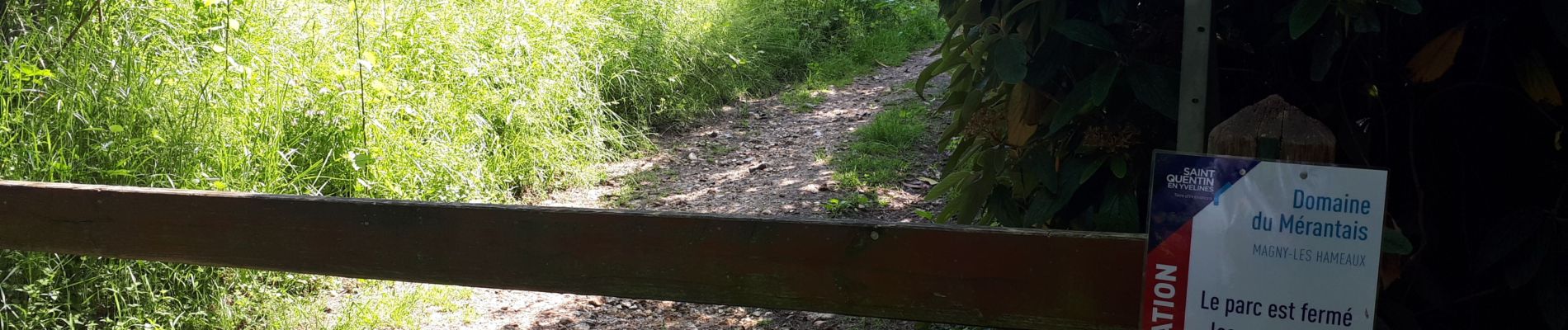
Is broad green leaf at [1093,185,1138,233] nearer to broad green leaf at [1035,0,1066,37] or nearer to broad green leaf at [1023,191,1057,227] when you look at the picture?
broad green leaf at [1023,191,1057,227]

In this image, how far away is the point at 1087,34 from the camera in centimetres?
196

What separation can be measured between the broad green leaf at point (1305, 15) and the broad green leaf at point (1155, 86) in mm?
262

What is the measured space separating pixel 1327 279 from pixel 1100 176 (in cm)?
85

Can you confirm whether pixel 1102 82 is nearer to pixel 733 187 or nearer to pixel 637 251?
pixel 637 251

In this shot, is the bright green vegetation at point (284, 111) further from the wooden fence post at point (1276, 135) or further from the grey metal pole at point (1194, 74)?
the wooden fence post at point (1276, 135)

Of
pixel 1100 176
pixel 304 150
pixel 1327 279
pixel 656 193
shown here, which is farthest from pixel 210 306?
pixel 1327 279

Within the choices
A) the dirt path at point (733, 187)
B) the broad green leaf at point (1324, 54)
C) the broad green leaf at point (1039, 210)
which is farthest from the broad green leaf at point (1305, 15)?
the dirt path at point (733, 187)

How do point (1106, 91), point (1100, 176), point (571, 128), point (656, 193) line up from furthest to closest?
point (571, 128) → point (656, 193) → point (1100, 176) → point (1106, 91)

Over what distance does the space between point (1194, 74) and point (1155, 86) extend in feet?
1.06

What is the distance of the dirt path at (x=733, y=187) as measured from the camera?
14.4 feet

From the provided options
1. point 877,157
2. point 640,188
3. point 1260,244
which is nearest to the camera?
point 1260,244

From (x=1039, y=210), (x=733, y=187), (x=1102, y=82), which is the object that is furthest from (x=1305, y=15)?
(x=733, y=187)

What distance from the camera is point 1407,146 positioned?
79.4 inches

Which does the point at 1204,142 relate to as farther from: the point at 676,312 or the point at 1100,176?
the point at 676,312
